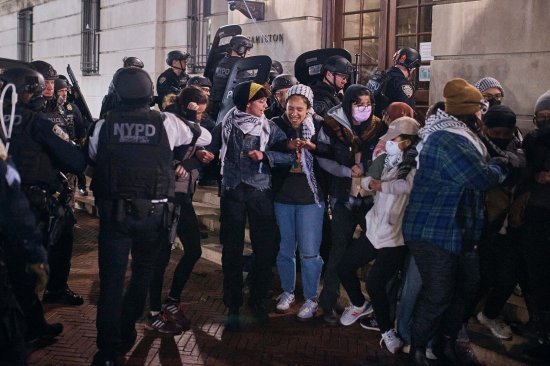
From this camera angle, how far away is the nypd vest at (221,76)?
7.86m

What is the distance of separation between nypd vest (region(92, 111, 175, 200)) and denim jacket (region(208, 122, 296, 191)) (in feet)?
3.17

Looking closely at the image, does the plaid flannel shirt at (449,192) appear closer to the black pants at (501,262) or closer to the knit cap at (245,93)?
the black pants at (501,262)

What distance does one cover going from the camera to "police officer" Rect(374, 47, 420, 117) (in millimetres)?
6457

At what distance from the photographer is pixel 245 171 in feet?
16.5

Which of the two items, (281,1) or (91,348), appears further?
(281,1)

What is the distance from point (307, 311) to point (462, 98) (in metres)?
2.29

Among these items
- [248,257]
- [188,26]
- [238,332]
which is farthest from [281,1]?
[238,332]

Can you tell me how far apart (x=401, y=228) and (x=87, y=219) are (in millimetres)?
6438

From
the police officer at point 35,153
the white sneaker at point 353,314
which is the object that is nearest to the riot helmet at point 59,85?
the police officer at point 35,153

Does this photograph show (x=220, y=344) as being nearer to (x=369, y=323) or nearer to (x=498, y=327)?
(x=369, y=323)

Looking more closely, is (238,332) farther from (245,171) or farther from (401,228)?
(401,228)

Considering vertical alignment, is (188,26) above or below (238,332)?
above

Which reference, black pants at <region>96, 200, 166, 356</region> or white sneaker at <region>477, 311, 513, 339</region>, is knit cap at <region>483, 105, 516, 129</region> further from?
black pants at <region>96, 200, 166, 356</region>

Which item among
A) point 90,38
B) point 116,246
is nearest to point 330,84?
point 116,246
